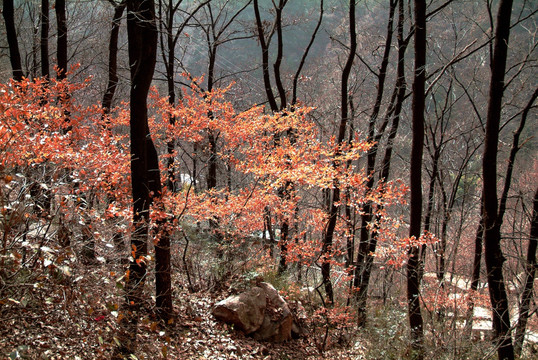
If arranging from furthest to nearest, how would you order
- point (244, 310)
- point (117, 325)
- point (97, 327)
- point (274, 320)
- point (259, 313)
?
point (274, 320) < point (259, 313) < point (244, 310) < point (117, 325) < point (97, 327)

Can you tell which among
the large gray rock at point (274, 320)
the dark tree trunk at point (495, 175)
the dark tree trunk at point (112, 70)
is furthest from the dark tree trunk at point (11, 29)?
the dark tree trunk at point (495, 175)

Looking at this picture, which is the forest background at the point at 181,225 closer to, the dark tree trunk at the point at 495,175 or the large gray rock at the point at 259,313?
the dark tree trunk at the point at 495,175

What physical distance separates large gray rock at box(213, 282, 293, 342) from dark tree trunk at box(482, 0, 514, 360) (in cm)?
366

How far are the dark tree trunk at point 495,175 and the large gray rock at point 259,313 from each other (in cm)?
366

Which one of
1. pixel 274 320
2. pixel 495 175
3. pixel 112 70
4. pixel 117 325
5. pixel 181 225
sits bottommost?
pixel 274 320

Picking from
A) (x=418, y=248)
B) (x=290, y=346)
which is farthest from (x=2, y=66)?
(x=418, y=248)

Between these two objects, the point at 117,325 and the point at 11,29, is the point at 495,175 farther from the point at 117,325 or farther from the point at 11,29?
the point at 11,29

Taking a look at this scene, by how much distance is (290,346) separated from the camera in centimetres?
712

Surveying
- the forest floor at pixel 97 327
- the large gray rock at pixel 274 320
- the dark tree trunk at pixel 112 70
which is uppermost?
the dark tree trunk at pixel 112 70

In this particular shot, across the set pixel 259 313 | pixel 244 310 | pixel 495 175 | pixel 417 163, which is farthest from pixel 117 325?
pixel 495 175

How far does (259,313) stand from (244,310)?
359 millimetres

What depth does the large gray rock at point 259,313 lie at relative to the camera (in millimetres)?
6633

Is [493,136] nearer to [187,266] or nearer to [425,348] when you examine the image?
[425,348]

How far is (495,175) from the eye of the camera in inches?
221
